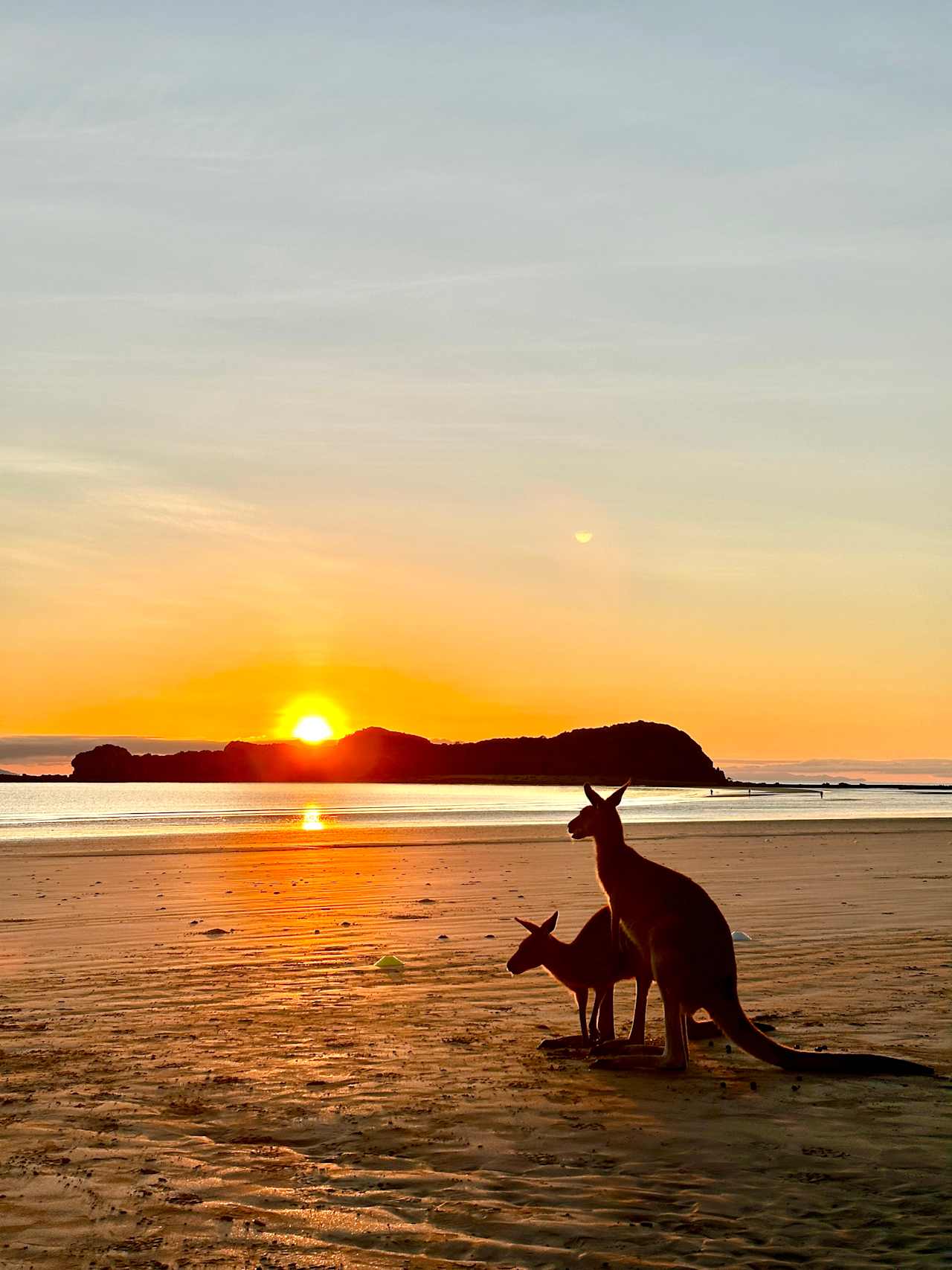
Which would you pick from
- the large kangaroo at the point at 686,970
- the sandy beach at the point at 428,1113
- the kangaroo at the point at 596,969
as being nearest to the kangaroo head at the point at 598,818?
the large kangaroo at the point at 686,970

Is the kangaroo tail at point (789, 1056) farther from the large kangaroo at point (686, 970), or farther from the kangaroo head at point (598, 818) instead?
the kangaroo head at point (598, 818)

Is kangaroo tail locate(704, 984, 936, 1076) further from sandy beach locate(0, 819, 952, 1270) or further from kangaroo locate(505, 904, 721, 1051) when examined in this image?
kangaroo locate(505, 904, 721, 1051)

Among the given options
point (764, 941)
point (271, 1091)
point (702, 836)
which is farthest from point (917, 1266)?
point (702, 836)

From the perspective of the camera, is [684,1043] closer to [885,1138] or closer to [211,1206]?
[885,1138]

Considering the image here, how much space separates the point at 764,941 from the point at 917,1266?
887cm

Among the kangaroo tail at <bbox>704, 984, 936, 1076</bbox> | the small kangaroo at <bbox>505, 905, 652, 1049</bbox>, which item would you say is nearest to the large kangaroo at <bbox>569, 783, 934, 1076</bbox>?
the kangaroo tail at <bbox>704, 984, 936, 1076</bbox>

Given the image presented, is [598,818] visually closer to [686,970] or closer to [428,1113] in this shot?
[686,970]

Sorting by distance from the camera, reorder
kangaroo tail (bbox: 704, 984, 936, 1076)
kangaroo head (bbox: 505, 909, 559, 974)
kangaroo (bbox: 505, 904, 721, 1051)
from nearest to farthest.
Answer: kangaroo tail (bbox: 704, 984, 936, 1076), kangaroo (bbox: 505, 904, 721, 1051), kangaroo head (bbox: 505, 909, 559, 974)

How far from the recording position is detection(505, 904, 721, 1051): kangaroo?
27.3 ft

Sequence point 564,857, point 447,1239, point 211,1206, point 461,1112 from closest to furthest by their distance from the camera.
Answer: point 447,1239, point 211,1206, point 461,1112, point 564,857

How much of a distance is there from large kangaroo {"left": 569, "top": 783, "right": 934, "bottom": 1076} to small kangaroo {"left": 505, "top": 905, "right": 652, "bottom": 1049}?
1.04 feet

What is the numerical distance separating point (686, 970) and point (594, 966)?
1.09 meters

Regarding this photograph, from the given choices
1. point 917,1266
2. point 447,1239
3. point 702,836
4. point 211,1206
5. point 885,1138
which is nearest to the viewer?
point 917,1266

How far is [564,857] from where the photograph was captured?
27.4m
